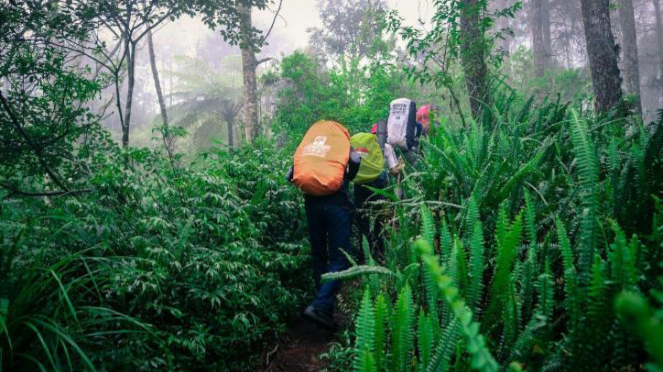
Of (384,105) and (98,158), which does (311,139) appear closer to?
(98,158)

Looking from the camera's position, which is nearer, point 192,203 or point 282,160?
point 192,203


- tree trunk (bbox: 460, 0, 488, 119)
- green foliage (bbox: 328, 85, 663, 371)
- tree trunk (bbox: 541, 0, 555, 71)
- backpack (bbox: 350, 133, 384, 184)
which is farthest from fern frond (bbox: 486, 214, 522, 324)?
tree trunk (bbox: 541, 0, 555, 71)

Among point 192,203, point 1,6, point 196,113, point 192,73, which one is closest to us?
point 192,203

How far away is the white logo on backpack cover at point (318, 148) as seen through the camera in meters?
3.45

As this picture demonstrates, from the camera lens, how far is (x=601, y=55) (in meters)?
5.21

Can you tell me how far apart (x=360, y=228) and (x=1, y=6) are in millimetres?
4246

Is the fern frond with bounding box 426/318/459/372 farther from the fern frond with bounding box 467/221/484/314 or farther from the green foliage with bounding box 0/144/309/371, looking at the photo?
the green foliage with bounding box 0/144/309/371

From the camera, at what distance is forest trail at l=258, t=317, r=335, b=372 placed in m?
3.13

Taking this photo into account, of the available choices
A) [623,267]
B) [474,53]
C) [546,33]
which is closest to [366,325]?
[623,267]

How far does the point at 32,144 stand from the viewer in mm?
3645

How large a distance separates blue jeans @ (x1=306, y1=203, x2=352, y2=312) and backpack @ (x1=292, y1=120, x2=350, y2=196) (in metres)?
0.22

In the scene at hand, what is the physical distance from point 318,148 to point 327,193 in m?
0.41

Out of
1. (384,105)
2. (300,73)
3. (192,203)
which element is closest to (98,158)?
(192,203)

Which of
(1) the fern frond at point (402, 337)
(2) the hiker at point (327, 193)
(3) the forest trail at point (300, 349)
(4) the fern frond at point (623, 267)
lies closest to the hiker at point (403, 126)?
(2) the hiker at point (327, 193)
